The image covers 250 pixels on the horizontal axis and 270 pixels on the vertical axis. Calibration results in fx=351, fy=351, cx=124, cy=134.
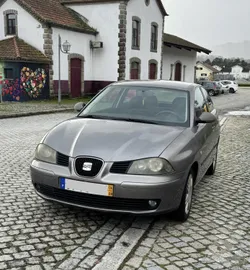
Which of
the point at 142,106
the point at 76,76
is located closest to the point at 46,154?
the point at 142,106

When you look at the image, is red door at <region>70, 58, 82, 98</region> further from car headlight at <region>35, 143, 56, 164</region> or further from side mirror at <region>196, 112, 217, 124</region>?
car headlight at <region>35, 143, 56, 164</region>

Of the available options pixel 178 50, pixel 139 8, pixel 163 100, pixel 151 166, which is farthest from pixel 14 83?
pixel 178 50

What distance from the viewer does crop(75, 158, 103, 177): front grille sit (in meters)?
3.64

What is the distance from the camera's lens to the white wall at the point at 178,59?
116 ft

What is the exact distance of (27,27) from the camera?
22.4 meters

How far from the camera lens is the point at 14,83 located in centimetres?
2041

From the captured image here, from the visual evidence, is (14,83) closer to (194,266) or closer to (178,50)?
(194,266)

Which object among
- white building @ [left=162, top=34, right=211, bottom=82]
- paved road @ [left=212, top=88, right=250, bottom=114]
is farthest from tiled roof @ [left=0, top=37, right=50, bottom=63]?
white building @ [left=162, top=34, right=211, bottom=82]

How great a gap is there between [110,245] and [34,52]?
19.9m

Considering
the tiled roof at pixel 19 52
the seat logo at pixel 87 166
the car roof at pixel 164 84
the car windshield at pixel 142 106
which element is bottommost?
the seat logo at pixel 87 166

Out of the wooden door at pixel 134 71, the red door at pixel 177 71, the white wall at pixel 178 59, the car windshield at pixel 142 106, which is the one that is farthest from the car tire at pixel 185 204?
the red door at pixel 177 71

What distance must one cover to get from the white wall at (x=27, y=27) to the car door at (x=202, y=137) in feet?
60.1

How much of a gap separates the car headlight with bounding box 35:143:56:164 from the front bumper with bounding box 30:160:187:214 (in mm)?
71

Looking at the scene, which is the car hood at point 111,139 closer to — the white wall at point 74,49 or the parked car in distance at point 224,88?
the white wall at point 74,49
